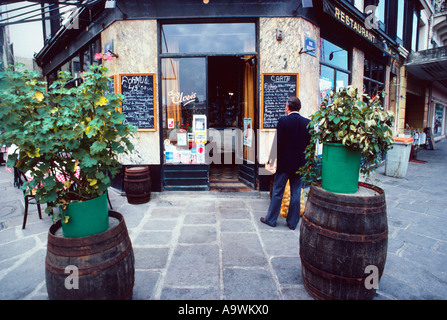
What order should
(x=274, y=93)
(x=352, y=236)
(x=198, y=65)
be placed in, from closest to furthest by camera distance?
(x=352, y=236) → (x=274, y=93) → (x=198, y=65)

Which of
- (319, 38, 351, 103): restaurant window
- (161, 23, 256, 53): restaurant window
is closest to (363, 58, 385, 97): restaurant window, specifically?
(319, 38, 351, 103): restaurant window

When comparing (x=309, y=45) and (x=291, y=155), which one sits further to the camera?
(x=309, y=45)

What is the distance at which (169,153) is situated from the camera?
5.82 metres

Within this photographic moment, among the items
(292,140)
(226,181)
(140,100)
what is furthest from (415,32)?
(140,100)

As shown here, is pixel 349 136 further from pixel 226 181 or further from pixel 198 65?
pixel 226 181

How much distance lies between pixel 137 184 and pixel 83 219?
3.07 m

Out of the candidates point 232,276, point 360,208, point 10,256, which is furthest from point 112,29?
point 360,208

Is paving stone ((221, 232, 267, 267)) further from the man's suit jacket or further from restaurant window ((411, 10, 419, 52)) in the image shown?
restaurant window ((411, 10, 419, 52))

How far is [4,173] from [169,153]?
6.59 m

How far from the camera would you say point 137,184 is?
4.95m

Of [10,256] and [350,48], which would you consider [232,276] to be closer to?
[10,256]

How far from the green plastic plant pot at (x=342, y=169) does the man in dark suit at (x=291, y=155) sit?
1.46 m

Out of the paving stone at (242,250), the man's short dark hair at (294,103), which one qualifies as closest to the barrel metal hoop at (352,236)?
the paving stone at (242,250)

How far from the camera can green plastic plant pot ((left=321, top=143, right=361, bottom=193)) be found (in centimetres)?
225
